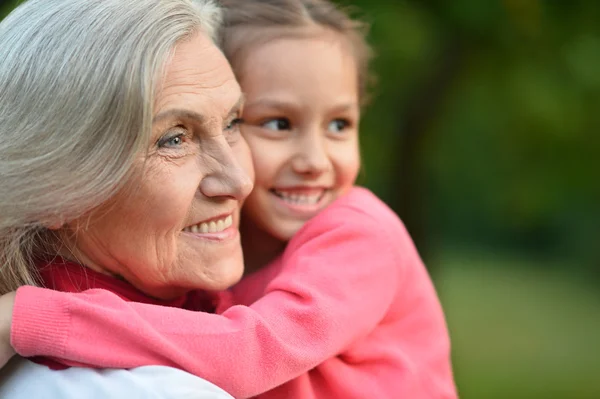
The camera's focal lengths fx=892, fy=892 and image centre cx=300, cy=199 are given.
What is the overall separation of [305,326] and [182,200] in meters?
0.52

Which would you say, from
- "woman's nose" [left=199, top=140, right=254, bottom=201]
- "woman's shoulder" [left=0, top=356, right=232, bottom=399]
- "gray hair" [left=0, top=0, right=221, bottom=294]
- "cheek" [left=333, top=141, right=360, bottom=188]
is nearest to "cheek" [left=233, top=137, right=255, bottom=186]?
"woman's nose" [left=199, top=140, right=254, bottom=201]

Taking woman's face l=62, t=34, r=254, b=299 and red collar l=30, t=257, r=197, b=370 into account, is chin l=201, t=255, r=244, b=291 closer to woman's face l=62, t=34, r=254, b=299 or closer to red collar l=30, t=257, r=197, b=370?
woman's face l=62, t=34, r=254, b=299

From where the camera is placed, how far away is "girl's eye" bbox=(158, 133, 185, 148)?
8.46 feet

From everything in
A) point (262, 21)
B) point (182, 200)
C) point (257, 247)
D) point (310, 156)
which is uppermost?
point (262, 21)

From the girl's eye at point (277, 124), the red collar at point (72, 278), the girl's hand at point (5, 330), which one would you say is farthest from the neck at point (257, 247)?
the girl's hand at point (5, 330)

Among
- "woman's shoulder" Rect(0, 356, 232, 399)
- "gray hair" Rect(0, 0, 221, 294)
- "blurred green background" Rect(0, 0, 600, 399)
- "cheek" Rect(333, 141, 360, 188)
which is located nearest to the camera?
"woman's shoulder" Rect(0, 356, 232, 399)

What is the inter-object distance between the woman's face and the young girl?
22 cm

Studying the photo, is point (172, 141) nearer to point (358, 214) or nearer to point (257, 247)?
→ point (358, 214)

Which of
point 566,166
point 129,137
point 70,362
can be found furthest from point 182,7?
point 566,166

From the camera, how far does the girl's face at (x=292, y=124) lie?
312 cm

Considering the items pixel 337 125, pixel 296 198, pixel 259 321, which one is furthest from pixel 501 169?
pixel 259 321

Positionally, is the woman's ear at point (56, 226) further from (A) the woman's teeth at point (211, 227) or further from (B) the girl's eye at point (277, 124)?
(B) the girl's eye at point (277, 124)

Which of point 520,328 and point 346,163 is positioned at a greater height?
point 346,163

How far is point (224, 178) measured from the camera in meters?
2.71
